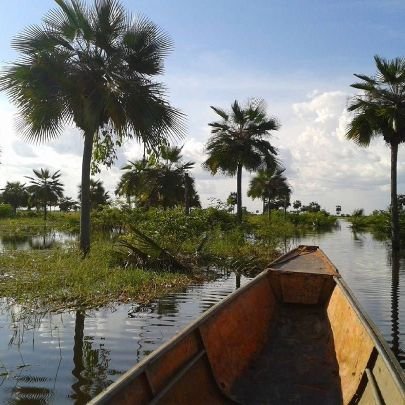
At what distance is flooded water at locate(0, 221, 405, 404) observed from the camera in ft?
19.5

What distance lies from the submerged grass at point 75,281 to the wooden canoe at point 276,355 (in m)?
4.09

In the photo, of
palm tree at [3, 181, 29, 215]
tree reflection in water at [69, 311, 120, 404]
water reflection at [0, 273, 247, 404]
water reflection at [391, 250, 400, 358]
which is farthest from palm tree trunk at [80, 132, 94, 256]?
palm tree at [3, 181, 29, 215]

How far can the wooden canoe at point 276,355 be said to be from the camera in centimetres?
400

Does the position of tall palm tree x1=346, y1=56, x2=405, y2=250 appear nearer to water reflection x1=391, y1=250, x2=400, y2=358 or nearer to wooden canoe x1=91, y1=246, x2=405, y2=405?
water reflection x1=391, y1=250, x2=400, y2=358

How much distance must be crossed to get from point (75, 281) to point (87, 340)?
3750 millimetres

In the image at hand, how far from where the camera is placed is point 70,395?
5.67 metres

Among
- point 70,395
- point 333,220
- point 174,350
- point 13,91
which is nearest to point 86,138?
point 13,91

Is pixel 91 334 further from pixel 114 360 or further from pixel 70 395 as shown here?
pixel 70 395

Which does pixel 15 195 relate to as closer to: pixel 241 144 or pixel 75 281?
pixel 241 144

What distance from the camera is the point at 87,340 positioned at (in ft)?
25.7

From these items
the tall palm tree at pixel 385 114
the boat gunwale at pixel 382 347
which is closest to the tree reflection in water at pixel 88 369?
the boat gunwale at pixel 382 347

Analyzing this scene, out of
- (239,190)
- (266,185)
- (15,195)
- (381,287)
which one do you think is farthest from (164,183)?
(15,195)

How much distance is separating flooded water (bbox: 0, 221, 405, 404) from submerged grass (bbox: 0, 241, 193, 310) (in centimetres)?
44

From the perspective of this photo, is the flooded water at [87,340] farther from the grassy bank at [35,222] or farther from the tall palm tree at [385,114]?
the grassy bank at [35,222]
